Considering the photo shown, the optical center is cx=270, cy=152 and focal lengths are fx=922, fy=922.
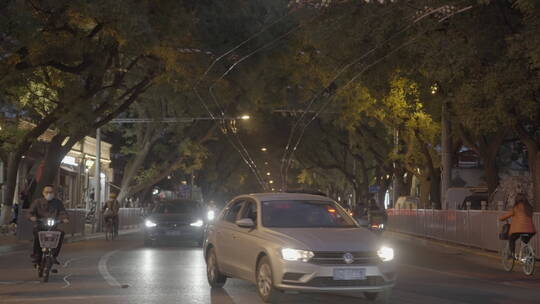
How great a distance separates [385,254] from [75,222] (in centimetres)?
2695

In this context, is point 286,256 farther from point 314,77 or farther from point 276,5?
point 314,77

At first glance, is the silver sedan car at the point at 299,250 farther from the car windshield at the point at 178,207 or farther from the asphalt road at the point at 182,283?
the car windshield at the point at 178,207

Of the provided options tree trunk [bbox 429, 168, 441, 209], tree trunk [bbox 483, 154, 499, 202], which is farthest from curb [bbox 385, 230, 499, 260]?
tree trunk [bbox 429, 168, 441, 209]

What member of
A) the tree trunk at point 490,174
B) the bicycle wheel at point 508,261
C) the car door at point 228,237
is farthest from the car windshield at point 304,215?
the tree trunk at point 490,174

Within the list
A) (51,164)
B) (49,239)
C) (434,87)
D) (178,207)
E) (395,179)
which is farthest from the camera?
(395,179)

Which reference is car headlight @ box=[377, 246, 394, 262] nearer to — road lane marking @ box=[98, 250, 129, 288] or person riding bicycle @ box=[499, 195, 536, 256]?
road lane marking @ box=[98, 250, 129, 288]

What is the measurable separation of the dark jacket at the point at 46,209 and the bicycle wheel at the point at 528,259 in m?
9.84

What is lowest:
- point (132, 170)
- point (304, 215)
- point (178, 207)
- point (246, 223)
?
point (246, 223)

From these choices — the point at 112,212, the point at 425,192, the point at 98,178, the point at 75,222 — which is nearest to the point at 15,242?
the point at 112,212

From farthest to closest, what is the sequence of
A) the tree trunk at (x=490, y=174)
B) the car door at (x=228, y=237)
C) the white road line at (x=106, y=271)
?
the tree trunk at (x=490, y=174)
the white road line at (x=106, y=271)
the car door at (x=228, y=237)

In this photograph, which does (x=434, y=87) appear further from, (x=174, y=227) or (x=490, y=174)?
(x=174, y=227)

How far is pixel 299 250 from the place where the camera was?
40.8 ft

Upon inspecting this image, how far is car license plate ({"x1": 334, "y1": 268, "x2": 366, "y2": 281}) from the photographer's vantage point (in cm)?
1227

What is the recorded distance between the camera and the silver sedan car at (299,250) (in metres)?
12.3
